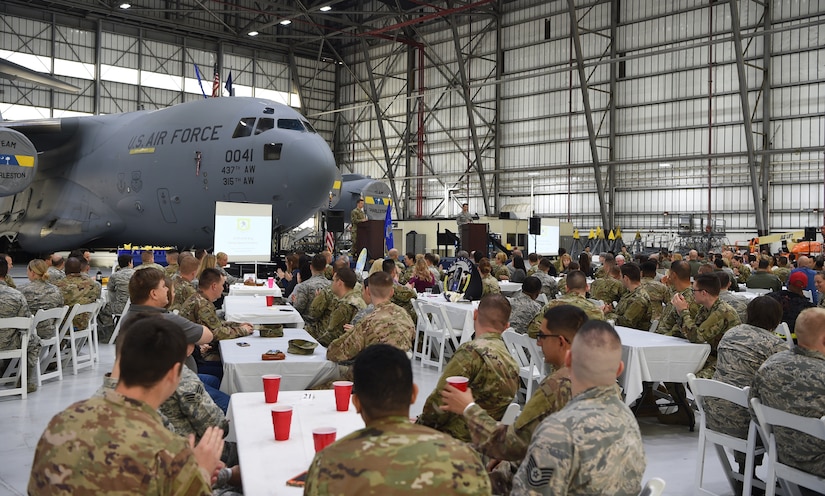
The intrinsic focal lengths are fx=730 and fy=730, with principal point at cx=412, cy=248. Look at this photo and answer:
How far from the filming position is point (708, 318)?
230 inches

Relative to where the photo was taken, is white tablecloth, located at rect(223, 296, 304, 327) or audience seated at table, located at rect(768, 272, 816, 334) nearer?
white tablecloth, located at rect(223, 296, 304, 327)

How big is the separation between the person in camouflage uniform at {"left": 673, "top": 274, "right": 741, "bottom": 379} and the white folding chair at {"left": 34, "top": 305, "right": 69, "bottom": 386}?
567 centimetres

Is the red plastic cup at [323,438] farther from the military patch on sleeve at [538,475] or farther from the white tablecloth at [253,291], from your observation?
the white tablecloth at [253,291]

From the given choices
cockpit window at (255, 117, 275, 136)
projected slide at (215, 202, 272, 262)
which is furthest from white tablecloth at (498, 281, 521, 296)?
cockpit window at (255, 117, 275, 136)

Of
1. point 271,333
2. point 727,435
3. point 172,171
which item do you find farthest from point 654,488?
point 172,171

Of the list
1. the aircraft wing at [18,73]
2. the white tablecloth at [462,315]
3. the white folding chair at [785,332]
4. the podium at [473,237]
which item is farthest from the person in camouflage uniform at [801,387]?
the aircraft wing at [18,73]

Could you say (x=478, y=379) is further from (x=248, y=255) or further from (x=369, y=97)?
(x=369, y=97)

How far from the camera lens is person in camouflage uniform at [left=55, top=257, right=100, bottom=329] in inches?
327

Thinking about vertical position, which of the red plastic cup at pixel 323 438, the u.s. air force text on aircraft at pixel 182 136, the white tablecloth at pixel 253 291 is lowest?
the red plastic cup at pixel 323 438

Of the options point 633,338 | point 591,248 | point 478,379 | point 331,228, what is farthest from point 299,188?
point 591,248

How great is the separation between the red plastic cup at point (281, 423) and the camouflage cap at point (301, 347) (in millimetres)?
2060

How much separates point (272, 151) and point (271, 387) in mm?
10799

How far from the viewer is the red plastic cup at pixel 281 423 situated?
2.95 metres

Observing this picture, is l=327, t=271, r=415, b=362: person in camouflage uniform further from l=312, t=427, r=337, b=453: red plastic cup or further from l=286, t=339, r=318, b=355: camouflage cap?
l=312, t=427, r=337, b=453: red plastic cup
